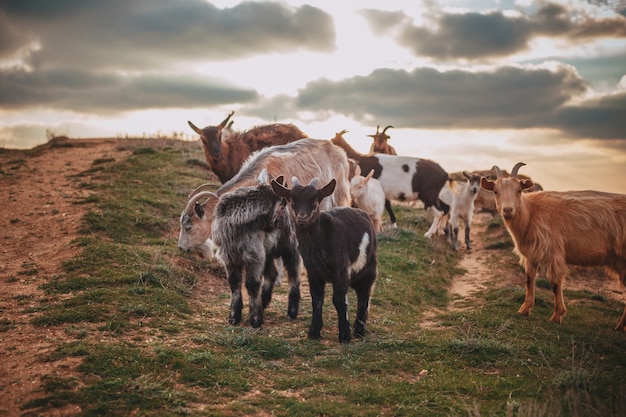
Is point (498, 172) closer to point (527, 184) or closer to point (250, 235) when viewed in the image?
point (527, 184)

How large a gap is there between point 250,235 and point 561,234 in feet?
17.2

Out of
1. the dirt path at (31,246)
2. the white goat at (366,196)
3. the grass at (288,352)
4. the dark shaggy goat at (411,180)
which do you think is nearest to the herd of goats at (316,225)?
the grass at (288,352)

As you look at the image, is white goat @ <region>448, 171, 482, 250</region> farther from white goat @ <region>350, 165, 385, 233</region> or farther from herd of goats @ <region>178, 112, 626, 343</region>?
herd of goats @ <region>178, 112, 626, 343</region>

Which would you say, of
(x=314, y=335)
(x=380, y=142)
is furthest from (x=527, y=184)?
(x=380, y=142)

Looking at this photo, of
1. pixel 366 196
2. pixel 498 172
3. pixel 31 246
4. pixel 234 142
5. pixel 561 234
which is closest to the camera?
pixel 561 234

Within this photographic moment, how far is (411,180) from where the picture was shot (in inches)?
651

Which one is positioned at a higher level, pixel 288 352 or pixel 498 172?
pixel 498 172

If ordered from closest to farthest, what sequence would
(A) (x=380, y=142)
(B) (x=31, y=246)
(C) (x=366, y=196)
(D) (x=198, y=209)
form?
(D) (x=198, y=209)
(B) (x=31, y=246)
(C) (x=366, y=196)
(A) (x=380, y=142)

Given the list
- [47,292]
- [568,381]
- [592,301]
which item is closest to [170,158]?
[47,292]

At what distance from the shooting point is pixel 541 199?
364 inches

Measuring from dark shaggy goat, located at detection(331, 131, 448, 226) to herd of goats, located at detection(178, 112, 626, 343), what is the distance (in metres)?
5.18

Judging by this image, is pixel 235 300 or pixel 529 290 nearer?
pixel 235 300

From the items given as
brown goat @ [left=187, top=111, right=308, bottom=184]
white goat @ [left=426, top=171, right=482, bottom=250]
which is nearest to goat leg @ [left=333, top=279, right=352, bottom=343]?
brown goat @ [left=187, top=111, right=308, bottom=184]

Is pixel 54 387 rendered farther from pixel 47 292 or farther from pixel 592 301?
pixel 592 301
